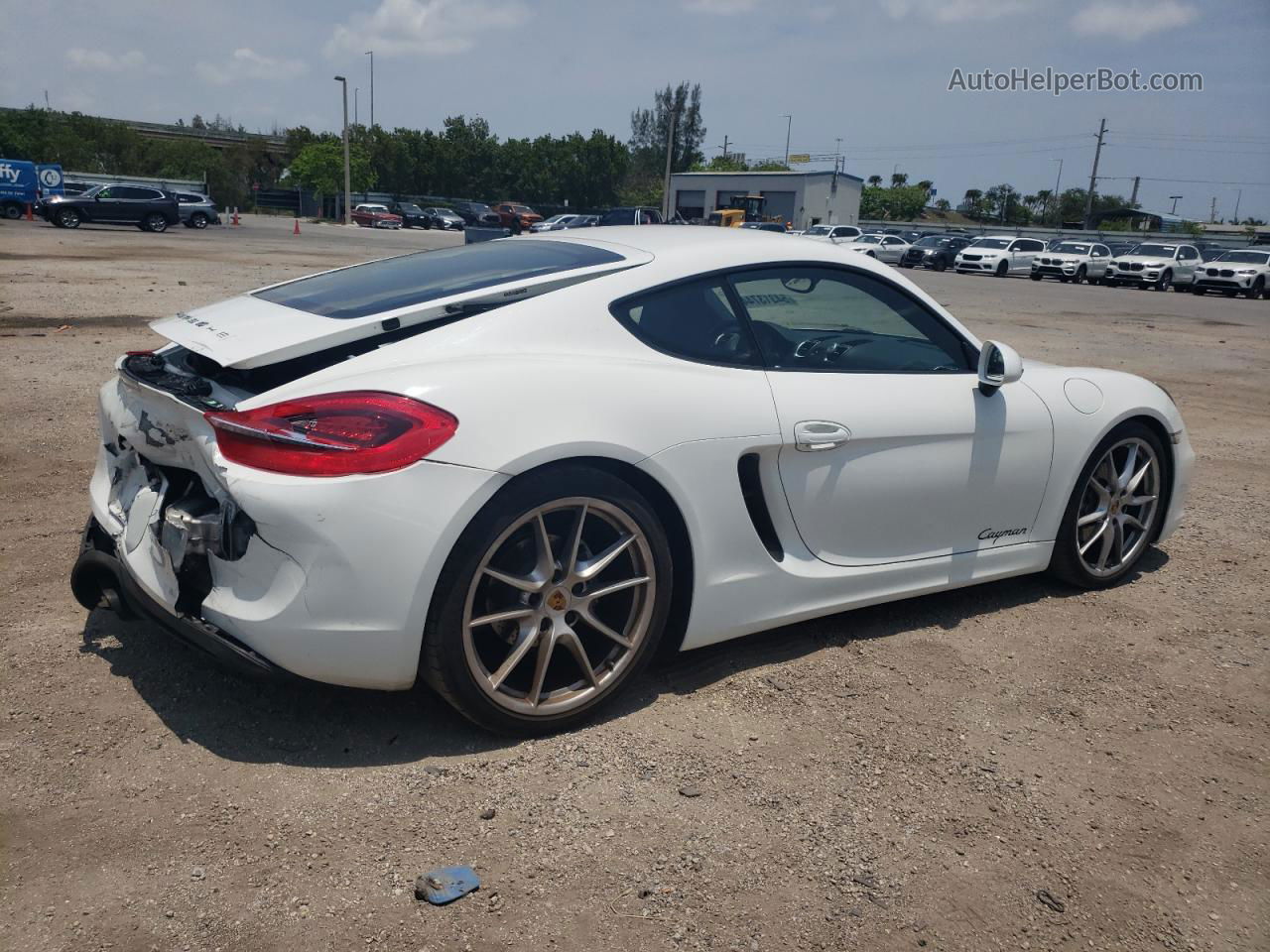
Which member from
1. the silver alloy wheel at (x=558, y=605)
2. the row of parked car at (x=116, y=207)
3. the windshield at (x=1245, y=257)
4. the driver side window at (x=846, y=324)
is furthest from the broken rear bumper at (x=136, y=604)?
the row of parked car at (x=116, y=207)

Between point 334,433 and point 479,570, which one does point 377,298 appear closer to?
point 334,433

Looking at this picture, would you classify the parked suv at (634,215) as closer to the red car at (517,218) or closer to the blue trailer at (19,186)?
the red car at (517,218)

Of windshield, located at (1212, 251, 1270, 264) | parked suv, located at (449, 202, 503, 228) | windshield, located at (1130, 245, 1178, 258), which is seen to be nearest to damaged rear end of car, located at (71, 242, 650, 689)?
windshield, located at (1212, 251, 1270, 264)

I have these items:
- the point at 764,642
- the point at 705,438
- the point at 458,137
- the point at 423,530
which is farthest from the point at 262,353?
the point at 458,137

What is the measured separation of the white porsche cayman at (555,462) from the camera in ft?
8.46

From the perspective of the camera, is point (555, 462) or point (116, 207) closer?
point (555, 462)

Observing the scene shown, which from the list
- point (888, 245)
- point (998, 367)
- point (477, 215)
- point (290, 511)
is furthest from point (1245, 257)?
point (477, 215)

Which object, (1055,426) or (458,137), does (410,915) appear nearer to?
(1055,426)

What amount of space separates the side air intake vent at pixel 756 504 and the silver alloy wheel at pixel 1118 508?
164 centimetres

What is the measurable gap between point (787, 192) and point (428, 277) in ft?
271

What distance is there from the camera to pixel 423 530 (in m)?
2.57

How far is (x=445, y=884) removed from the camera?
91.6 inches

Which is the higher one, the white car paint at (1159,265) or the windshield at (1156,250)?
the windshield at (1156,250)

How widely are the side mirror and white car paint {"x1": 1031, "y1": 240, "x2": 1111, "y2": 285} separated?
119ft
